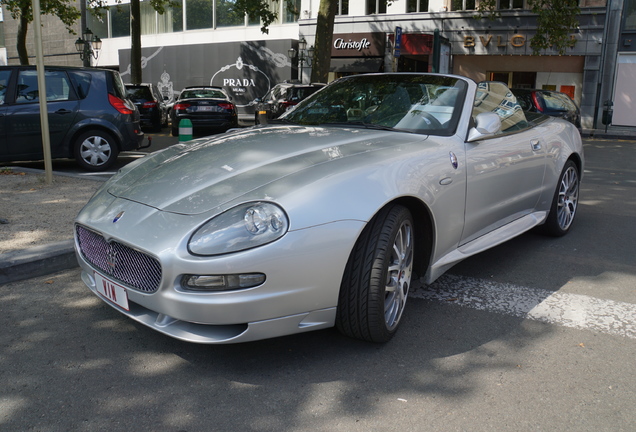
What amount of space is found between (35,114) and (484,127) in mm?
7234

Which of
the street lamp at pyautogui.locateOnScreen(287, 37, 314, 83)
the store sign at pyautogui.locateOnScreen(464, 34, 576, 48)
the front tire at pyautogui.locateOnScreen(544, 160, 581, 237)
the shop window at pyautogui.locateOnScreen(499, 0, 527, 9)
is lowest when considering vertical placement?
the front tire at pyautogui.locateOnScreen(544, 160, 581, 237)

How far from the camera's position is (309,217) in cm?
292

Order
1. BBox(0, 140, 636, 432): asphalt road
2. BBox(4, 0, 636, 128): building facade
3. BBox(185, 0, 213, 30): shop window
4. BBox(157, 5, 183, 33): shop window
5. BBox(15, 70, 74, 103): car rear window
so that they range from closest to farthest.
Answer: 1. BBox(0, 140, 636, 432): asphalt road
2. BBox(15, 70, 74, 103): car rear window
3. BBox(4, 0, 636, 128): building facade
4. BBox(185, 0, 213, 30): shop window
5. BBox(157, 5, 183, 33): shop window

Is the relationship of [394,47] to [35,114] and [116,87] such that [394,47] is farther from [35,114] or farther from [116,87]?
[35,114]

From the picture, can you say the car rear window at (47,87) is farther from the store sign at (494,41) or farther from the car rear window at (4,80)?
the store sign at (494,41)

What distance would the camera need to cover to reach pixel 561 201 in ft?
18.9

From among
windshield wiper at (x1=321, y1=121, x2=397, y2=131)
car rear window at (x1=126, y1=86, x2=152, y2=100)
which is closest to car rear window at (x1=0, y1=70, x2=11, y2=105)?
windshield wiper at (x1=321, y1=121, x2=397, y2=131)

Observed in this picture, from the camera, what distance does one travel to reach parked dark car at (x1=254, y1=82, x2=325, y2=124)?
18.4 m

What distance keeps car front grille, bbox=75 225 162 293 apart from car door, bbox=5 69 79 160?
20.5 ft

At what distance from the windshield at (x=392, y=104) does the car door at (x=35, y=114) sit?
5.51 metres

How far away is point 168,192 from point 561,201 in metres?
3.97

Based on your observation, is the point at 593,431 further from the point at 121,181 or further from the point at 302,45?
the point at 302,45

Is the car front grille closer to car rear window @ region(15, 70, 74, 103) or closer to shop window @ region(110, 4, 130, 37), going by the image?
car rear window @ region(15, 70, 74, 103)

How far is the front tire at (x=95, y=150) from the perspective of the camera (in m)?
9.30
